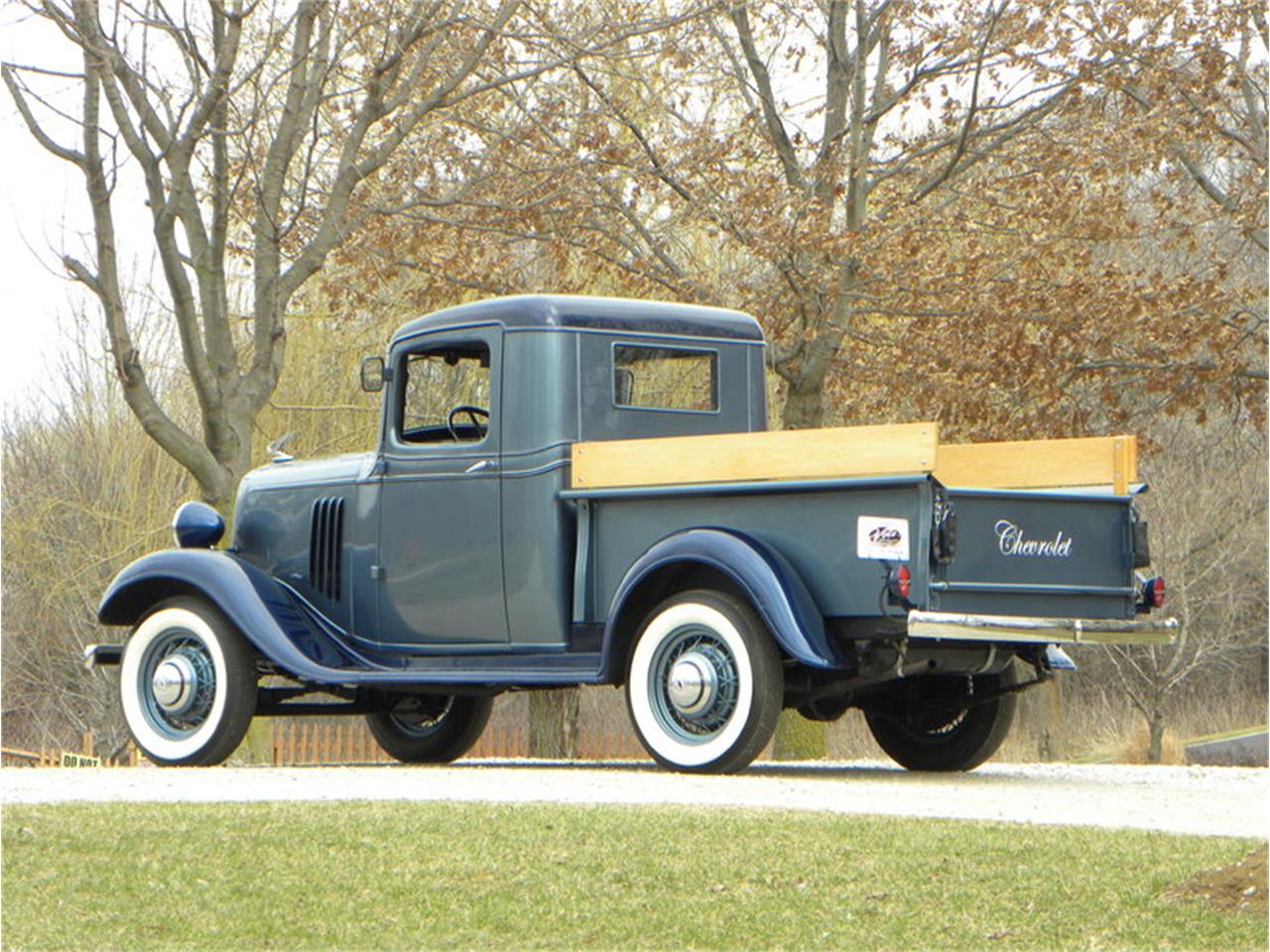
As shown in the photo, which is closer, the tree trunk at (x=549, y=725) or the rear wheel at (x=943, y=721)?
the rear wheel at (x=943, y=721)

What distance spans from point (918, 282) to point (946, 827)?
10184 mm

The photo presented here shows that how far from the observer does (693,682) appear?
10.0 meters

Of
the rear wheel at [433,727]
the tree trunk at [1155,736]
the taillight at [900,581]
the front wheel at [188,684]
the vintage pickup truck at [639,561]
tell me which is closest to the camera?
the taillight at [900,581]

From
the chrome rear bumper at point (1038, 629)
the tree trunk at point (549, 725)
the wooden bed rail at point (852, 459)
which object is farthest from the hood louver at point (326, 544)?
the tree trunk at point (549, 725)

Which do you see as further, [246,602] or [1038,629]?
[246,602]

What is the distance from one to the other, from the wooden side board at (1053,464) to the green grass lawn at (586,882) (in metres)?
2.89

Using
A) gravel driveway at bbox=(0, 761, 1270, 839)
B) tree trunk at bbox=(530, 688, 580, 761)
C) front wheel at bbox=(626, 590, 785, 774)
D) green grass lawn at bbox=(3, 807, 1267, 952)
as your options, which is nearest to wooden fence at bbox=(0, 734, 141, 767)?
tree trunk at bbox=(530, 688, 580, 761)

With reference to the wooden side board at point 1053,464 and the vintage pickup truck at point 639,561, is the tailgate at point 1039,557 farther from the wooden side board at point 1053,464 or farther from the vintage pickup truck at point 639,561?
the wooden side board at point 1053,464

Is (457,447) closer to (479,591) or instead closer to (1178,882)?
(479,591)

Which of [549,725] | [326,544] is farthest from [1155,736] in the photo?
[326,544]

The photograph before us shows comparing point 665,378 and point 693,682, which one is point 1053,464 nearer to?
point 693,682

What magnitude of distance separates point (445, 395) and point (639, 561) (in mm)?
2407

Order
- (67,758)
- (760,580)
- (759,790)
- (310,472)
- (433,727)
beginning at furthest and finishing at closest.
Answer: (67,758) < (433,727) < (310,472) < (760,580) < (759,790)

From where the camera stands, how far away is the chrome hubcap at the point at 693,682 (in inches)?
393
